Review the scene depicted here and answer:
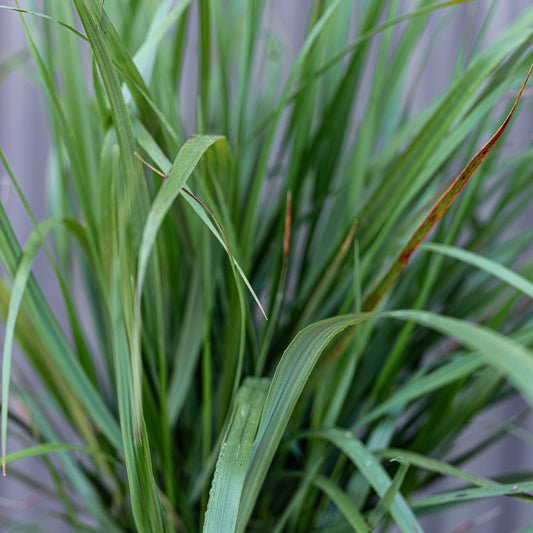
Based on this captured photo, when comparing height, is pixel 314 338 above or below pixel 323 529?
above

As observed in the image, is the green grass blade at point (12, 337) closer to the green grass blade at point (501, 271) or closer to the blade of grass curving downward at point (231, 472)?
the blade of grass curving downward at point (231, 472)

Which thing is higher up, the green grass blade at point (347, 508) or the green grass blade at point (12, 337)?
the green grass blade at point (12, 337)

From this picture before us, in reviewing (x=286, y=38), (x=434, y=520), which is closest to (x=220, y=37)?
(x=286, y=38)

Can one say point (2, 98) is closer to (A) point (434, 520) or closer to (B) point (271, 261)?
(B) point (271, 261)

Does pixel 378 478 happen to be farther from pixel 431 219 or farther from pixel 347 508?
pixel 431 219

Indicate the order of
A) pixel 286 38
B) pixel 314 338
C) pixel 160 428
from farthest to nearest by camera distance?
pixel 286 38 < pixel 160 428 < pixel 314 338

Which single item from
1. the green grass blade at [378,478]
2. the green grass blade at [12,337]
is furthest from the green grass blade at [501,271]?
the green grass blade at [12,337]
